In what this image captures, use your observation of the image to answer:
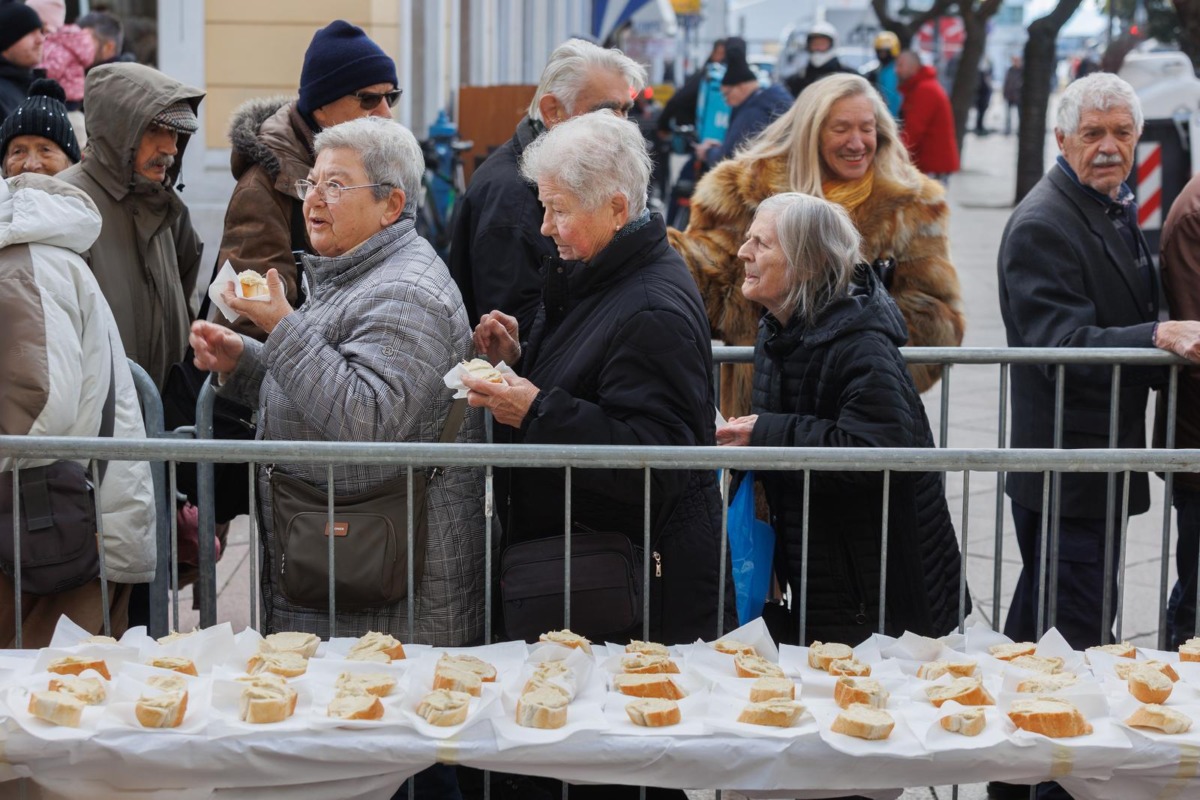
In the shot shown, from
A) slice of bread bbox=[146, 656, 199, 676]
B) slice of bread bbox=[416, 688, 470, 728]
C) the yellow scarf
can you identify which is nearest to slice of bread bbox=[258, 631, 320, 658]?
slice of bread bbox=[146, 656, 199, 676]

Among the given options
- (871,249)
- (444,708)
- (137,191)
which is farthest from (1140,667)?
(137,191)

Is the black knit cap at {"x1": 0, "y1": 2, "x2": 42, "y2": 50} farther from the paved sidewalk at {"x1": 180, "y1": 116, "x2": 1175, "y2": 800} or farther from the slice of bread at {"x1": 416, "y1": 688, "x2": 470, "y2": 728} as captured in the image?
the slice of bread at {"x1": 416, "y1": 688, "x2": 470, "y2": 728}

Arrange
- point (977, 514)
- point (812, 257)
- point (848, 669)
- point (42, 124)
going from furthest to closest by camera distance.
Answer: point (977, 514), point (42, 124), point (812, 257), point (848, 669)

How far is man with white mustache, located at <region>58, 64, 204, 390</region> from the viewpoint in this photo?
4945 millimetres

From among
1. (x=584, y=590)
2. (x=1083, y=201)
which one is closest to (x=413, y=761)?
(x=584, y=590)

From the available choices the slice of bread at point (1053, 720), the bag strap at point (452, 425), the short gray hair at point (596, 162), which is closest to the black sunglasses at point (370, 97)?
the short gray hair at point (596, 162)

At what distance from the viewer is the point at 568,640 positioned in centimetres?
348

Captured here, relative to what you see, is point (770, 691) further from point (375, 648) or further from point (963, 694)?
point (375, 648)

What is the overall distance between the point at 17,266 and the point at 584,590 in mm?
1572

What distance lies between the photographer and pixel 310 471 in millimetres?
3797

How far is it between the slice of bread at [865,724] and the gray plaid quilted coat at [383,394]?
42.6 inches

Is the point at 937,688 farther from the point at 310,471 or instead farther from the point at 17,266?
the point at 17,266

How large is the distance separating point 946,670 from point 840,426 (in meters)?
0.79

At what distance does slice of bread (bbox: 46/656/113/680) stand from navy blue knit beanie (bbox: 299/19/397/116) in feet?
7.31
